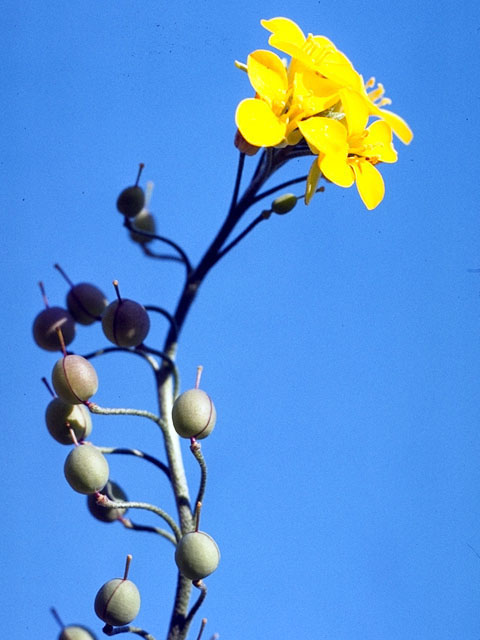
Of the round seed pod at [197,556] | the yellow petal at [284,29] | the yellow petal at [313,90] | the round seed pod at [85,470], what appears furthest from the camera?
the yellow petal at [284,29]

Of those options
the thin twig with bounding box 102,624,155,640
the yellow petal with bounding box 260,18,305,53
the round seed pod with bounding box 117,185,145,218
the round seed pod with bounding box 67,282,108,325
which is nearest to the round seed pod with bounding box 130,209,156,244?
the round seed pod with bounding box 117,185,145,218

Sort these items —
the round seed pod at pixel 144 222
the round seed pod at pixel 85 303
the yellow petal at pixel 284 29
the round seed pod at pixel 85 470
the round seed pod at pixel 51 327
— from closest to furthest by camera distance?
the round seed pod at pixel 85 470 → the yellow petal at pixel 284 29 → the round seed pod at pixel 51 327 → the round seed pod at pixel 85 303 → the round seed pod at pixel 144 222

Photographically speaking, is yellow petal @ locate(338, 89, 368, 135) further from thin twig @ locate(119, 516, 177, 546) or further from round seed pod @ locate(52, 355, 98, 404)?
thin twig @ locate(119, 516, 177, 546)

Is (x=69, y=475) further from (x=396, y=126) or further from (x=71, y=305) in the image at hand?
(x=396, y=126)

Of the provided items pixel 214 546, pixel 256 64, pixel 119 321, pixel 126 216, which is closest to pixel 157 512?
pixel 214 546

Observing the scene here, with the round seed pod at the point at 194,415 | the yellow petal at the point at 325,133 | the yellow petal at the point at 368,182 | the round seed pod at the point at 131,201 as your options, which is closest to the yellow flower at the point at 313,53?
the yellow petal at the point at 325,133

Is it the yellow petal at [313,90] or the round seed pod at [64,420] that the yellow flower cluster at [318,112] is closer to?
the yellow petal at [313,90]
